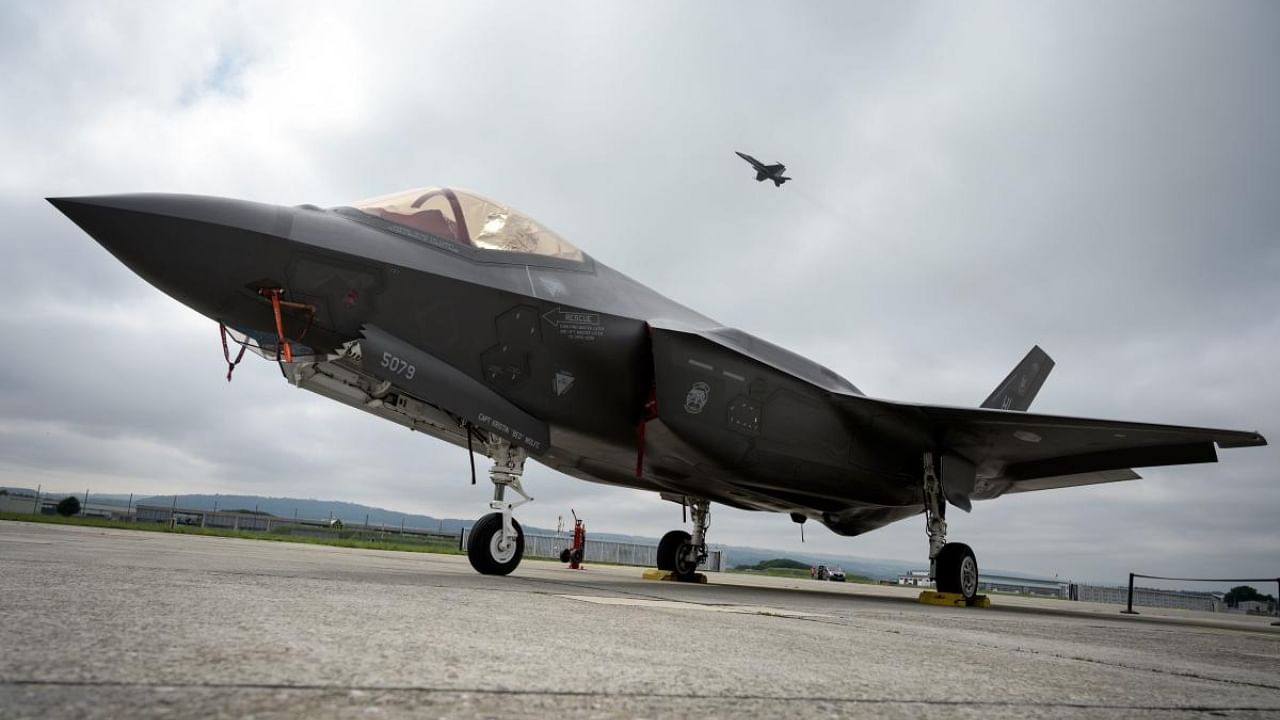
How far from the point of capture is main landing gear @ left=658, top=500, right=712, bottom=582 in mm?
11852

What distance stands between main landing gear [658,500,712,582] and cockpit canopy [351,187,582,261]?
18.5ft

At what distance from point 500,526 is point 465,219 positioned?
2948 millimetres

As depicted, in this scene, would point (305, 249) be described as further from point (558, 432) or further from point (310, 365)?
point (558, 432)

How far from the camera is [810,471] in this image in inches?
360

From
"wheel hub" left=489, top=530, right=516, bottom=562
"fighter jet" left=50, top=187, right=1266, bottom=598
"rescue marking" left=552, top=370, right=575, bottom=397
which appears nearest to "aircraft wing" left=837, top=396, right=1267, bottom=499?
"fighter jet" left=50, top=187, right=1266, bottom=598

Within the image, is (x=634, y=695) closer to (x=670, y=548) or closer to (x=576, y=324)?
(x=576, y=324)

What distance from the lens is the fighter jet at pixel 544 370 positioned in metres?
5.73

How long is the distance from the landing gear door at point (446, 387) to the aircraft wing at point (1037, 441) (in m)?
4.19

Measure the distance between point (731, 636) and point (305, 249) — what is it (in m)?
4.66

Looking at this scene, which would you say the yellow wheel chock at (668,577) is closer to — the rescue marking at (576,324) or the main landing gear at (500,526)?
the main landing gear at (500,526)

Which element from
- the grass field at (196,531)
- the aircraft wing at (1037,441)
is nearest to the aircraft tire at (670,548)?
the aircraft wing at (1037,441)

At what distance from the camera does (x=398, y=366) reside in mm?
6320

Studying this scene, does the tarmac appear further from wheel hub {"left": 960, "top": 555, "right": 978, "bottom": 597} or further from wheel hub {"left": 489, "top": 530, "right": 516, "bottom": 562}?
wheel hub {"left": 960, "top": 555, "right": 978, "bottom": 597}

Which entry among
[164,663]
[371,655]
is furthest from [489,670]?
[164,663]
